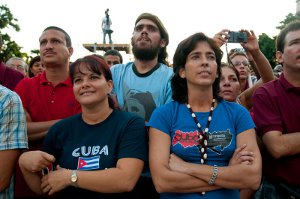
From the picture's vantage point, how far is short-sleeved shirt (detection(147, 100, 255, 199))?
285 cm

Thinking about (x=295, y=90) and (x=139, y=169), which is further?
(x=295, y=90)

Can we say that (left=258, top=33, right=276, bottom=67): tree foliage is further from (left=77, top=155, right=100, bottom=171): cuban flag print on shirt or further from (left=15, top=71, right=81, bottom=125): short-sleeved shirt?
(left=77, top=155, right=100, bottom=171): cuban flag print on shirt

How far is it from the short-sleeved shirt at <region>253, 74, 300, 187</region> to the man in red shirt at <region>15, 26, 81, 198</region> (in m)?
1.74

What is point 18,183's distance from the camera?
369 cm

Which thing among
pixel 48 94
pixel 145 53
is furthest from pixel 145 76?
pixel 48 94

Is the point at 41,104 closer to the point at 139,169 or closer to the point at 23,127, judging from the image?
the point at 23,127

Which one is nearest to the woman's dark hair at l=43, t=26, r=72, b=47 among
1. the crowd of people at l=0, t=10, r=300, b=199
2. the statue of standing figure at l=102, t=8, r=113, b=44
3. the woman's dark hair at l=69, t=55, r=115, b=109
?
the crowd of people at l=0, t=10, r=300, b=199

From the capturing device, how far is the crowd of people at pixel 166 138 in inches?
109

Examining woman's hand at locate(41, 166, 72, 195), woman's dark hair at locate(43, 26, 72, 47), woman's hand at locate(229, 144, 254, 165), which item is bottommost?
woman's hand at locate(41, 166, 72, 195)

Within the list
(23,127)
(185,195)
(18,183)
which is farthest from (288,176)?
(18,183)

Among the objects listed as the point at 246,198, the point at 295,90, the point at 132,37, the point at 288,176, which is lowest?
the point at 246,198

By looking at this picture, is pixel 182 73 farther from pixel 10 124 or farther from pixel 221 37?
pixel 10 124

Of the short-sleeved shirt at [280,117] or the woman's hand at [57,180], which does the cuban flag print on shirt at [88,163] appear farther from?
the short-sleeved shirt at [280,117]

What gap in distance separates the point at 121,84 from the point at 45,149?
114cm
